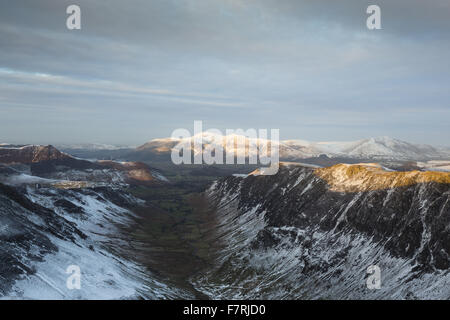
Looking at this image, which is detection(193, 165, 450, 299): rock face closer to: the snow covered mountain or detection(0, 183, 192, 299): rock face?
the snow covered mountain

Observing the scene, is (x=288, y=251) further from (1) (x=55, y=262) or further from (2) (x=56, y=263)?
(1) (x=55, y=262)

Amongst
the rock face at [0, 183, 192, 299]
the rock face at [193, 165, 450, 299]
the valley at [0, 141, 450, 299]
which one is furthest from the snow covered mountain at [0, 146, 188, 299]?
the rock face at [193, 165, 450, 299]

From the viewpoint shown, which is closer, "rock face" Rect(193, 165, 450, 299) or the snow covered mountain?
the snow covered mountain

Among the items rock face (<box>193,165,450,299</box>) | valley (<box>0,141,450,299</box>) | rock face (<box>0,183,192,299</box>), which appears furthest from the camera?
valley (<box>0,141,450,299</box>)

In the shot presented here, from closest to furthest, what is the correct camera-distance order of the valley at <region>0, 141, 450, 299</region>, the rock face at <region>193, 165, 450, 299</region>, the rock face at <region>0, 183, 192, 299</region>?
the rock face at <region>0, 183, 192, 299</region> → the rock face at <region>193, 165, 450, 299</region> → the valley at <region>0, 141, 450, 299</region>

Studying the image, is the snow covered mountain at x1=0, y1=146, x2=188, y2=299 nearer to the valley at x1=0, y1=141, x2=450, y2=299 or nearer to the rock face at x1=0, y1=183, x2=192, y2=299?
the rock face at x1=0, y1=183, x2=192, y2=299

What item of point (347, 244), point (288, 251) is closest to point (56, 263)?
point (288, 251)
